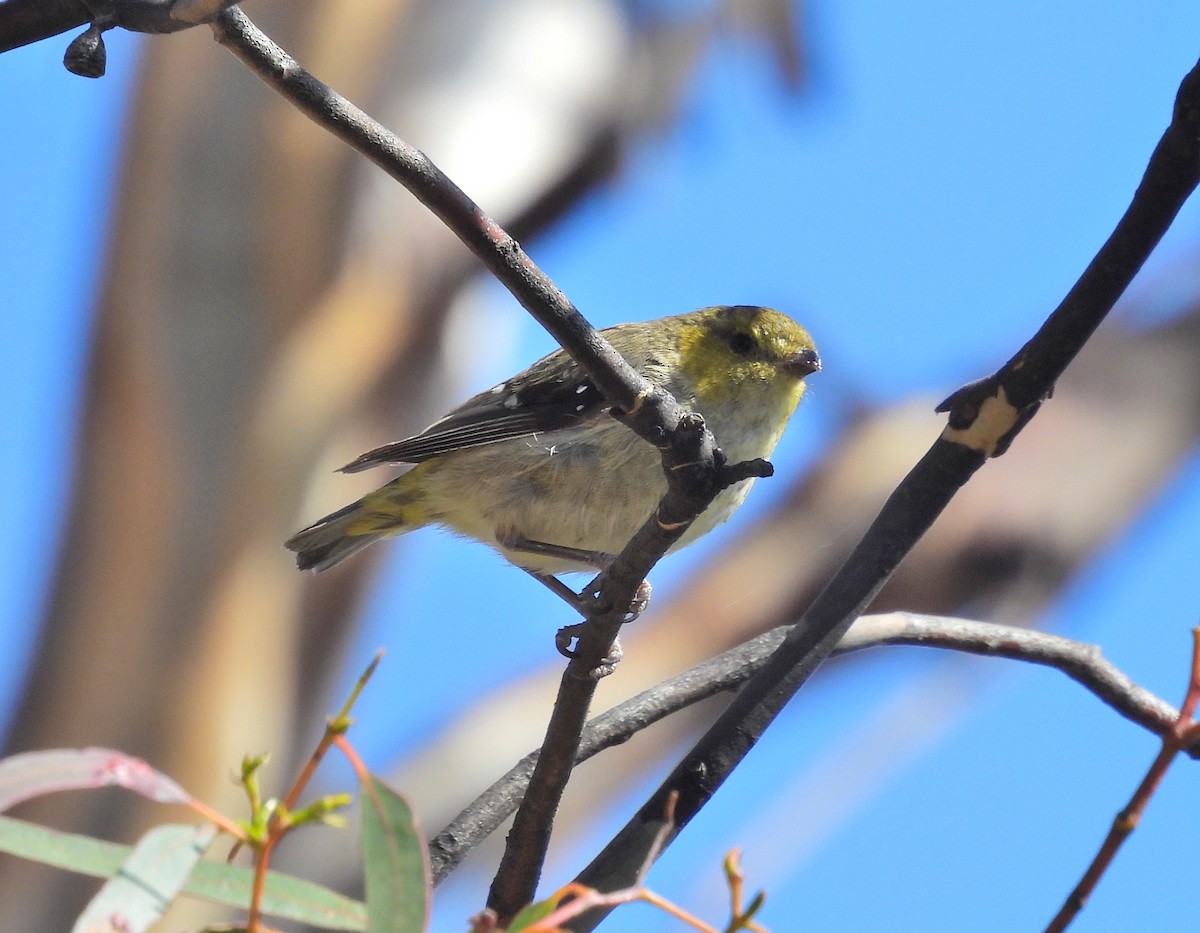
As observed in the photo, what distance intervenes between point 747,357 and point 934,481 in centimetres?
136

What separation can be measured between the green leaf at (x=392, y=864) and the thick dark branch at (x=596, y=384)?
0.46 meters

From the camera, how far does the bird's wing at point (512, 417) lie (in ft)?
9.10

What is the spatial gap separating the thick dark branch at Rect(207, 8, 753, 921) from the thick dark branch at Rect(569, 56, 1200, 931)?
0.33 feet

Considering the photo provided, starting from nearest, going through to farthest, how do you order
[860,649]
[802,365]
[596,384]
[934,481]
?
[596,384], [934,481], [860,649], [802,365]

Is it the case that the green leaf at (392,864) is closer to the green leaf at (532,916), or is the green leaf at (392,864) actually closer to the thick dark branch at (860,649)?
the green leaf at (532,916)

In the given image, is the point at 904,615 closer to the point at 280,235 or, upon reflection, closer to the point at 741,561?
the point at 741,561

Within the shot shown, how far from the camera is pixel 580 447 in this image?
8.84 ft

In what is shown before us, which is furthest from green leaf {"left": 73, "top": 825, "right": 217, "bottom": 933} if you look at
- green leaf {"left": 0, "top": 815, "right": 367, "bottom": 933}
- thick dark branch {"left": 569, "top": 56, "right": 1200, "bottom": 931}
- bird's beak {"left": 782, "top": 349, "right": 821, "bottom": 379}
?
bird's beak {"left": 782, "top": 349, "right": 821, "bottom": 379}

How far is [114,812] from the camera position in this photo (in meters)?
4.75

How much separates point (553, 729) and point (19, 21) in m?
0.90

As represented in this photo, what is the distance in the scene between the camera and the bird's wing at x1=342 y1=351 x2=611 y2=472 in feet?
9.10

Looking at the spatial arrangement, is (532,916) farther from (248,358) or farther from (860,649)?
(248,358)

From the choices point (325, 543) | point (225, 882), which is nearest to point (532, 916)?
point (225, 882)

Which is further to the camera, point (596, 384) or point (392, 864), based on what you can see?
Result: point (596, 384)
